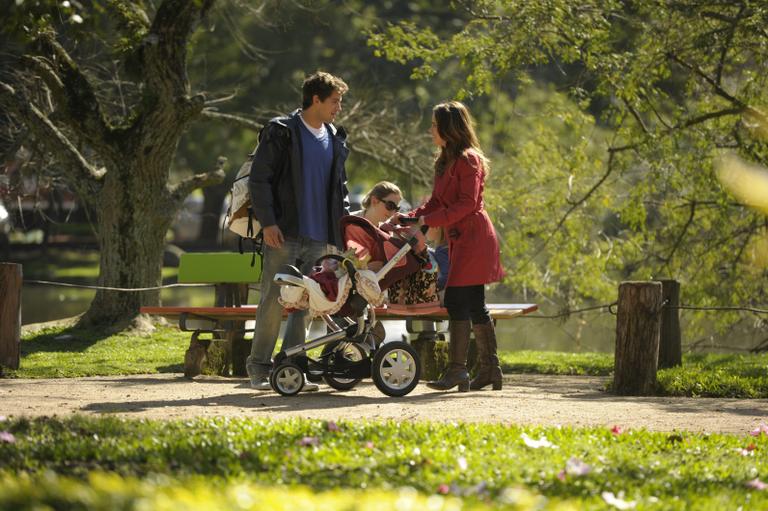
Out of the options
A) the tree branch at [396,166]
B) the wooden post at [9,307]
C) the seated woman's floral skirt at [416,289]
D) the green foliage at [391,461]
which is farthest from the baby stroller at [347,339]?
the tree branch at [396,166]

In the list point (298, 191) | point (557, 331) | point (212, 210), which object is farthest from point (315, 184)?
point (212, 210)

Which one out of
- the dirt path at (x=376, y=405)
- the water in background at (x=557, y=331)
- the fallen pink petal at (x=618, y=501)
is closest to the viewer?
the fallen pink petal at (x=618, y=501)

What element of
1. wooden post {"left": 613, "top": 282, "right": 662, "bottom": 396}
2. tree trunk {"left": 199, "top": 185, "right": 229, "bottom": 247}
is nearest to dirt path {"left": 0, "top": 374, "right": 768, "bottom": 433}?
wooden post {"left": 613, "top": 282, "right": 662, "bottom": 396}

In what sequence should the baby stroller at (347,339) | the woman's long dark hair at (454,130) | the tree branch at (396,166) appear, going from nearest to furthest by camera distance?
the baby stroller at (347,339)
the woman's long dark hair at (454,130)
the tree branch at (396,166)

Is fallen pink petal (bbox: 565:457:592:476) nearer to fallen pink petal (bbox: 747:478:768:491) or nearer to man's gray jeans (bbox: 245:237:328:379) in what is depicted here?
fallen pink petal (bbox: 747:478:768:491)

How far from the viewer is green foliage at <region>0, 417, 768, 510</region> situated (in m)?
4.78

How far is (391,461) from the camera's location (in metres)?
5.41

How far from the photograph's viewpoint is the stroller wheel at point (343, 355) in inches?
345

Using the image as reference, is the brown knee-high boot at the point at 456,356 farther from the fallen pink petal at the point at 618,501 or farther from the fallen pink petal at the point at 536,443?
the fallen pink petal at the point at 618,501

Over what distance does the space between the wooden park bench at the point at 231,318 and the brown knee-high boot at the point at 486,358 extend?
0.89 meters

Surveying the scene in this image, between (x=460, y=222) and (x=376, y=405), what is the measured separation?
1644 millimetres

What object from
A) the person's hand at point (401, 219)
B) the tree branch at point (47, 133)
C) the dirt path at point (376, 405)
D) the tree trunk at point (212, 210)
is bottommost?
the dirt path at point (376, 405)

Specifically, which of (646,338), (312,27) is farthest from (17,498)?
(312,27)

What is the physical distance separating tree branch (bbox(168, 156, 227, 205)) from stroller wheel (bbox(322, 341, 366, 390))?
23.0 ft
